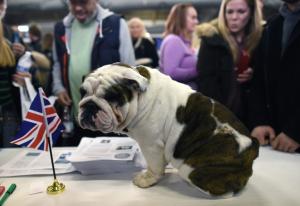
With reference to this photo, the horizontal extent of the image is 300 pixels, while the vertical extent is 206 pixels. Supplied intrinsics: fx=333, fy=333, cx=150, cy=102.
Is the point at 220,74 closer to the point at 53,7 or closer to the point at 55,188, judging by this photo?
the point at 55,188

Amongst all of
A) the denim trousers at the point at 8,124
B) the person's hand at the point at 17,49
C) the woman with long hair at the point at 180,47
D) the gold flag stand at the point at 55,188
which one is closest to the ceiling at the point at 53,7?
the woman with long hair at the point at 180,47

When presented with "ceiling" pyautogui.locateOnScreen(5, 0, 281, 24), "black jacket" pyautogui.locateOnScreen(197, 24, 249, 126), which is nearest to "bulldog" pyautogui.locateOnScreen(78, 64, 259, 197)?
"black jacket" pyautogui.locateOnScreen(197, 24, 249, 126)

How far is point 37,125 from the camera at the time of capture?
0.94 metres

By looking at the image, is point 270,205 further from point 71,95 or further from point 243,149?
point 71,95

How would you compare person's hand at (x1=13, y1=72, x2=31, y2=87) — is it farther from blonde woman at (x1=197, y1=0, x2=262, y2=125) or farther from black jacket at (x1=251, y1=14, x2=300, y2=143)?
black jacket at (x1=251, y1=14, x2=300, y2=143)

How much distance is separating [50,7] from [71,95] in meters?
1.13

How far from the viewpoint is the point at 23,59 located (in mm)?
1683

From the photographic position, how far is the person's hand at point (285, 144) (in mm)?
1210

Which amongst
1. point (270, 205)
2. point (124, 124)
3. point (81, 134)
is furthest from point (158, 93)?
point (81, 134)

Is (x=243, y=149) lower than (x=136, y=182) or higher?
higher

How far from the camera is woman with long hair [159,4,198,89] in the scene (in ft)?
6.59

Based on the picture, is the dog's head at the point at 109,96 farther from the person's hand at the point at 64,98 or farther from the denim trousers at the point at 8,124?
the person's hand at the point at 64,98

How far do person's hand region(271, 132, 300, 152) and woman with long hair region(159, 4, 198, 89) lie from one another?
0.80 meters

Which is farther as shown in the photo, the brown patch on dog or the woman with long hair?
the woman with long hair
